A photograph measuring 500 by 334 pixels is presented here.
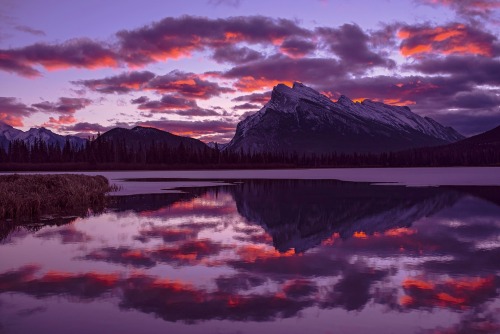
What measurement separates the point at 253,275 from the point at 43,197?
2439 centimetres

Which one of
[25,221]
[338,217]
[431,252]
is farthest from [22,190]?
[431,252]

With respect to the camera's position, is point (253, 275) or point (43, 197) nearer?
point (253, 275)

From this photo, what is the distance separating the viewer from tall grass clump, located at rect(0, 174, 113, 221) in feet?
95.4

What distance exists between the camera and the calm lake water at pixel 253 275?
1028 centimetres

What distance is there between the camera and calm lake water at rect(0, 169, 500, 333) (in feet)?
33.7

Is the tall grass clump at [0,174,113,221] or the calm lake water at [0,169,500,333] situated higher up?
the tall grass clump at [0,174,113,221]

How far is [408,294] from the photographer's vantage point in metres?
12.2

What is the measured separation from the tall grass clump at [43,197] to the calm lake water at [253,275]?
457cm

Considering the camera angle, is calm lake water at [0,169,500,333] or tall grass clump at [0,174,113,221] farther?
tall grass clump at [0,174,113,221]

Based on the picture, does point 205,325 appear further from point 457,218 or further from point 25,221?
point 457,218

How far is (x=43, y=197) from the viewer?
33.7 metres

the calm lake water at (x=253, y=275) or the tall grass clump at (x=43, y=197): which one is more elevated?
the tall grass clump at (x=43, y=197)

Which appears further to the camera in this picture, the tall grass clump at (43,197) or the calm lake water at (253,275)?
the tall grass clump at (43,197)

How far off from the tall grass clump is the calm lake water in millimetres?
4570
